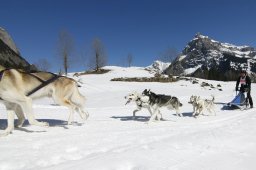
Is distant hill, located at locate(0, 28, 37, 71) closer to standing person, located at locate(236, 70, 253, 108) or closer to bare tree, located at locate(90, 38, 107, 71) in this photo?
bare tree, located at locate(90, 38, 107, 71)

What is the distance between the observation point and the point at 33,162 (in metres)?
4.72

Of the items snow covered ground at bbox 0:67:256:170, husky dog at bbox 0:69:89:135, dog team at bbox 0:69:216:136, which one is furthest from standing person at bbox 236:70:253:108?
husky dog at bbox 0:69:89:135

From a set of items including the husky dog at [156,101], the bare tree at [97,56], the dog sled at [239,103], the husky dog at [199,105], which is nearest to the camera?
the husky dog at [156,101]

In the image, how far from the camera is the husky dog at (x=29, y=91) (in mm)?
7352

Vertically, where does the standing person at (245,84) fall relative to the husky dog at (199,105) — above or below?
above

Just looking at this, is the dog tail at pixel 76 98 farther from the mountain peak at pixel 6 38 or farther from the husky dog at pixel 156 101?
the mountain peak at pixel 6 38

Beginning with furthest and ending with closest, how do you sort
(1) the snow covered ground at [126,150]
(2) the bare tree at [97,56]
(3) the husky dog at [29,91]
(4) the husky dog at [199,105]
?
(2) the bare tree at [97,56], (4) the husky dog at [199,105], (3) the husky dog at [29,91], (1) the snow covered ground at [126,150]

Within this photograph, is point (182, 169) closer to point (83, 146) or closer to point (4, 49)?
point (83, 146)

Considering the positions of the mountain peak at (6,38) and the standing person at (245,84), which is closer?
the standing person at (245,84)

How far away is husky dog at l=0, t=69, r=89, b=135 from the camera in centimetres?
735

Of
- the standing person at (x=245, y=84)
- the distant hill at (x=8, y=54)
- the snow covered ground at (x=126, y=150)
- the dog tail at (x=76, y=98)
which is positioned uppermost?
the distant hill at (x=8, y=54)

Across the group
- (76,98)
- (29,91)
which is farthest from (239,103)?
(29,91)

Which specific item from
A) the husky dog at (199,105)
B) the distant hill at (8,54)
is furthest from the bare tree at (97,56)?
the husky dog at (199,105)

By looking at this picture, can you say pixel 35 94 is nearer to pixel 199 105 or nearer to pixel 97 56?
pixel 199 105
